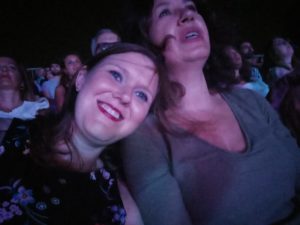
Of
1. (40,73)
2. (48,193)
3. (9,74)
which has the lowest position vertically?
(40,73)

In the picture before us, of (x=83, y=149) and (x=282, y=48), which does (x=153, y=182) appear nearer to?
(x=83, y=149)

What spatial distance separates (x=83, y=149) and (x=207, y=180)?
1.60 ft

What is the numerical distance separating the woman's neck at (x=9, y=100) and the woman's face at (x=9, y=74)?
0.13ft

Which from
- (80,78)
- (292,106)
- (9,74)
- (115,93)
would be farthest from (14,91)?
(292,106)

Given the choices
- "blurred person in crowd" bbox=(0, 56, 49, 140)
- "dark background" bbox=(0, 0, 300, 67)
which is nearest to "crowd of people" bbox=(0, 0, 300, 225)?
"blurred person in crowd" bbox=(0, 56, 49, 140)

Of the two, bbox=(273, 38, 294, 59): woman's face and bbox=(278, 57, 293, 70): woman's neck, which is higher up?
bbox=(273, 38, 294, 59): woman's face

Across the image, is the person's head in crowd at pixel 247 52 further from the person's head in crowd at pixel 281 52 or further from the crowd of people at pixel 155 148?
the crowd of people at pixel 155 148

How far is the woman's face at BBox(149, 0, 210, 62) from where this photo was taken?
115 cm

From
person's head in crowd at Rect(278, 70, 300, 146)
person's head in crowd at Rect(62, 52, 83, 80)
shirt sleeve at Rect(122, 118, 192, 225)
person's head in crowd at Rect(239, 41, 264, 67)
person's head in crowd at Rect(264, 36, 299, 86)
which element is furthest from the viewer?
person's head in crowd at Rect(62, 52, 83, 80)

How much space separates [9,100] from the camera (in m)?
2.16

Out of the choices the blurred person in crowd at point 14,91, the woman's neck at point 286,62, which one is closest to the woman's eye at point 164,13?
the blurred person in crowd at point 14,91

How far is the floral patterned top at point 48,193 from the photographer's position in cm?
99

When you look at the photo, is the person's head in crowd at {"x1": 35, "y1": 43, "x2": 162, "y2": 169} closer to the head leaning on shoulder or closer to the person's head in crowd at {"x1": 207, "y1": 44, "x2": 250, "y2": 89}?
the head leaning on shoulder

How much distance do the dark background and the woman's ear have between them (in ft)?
16.4
